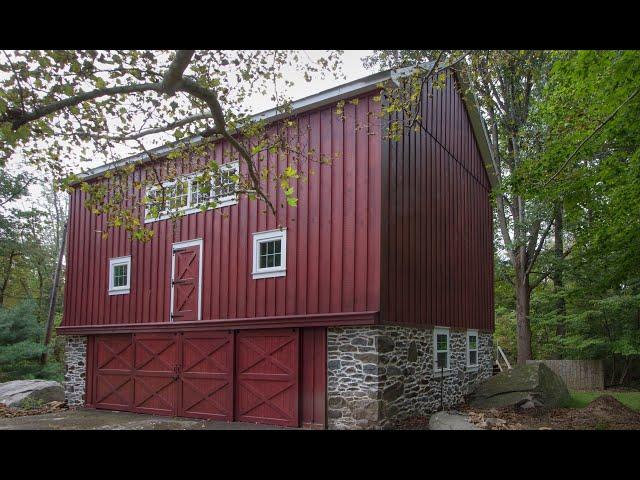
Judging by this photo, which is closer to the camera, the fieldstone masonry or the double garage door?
the fieldstone masonry

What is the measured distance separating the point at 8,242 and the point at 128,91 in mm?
18936

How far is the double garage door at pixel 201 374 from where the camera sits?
11008mm

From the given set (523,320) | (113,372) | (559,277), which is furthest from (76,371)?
(559,277)

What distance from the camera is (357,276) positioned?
10.2 meters

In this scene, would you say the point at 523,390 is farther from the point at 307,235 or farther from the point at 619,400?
the point at 307,235

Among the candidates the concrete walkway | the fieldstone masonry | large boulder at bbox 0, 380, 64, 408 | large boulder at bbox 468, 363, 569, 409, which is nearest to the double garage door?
the concrete walkway

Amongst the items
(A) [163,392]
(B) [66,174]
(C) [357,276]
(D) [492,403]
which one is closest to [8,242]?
(A) [163,392]

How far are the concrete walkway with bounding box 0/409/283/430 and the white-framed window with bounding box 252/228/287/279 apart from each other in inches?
120

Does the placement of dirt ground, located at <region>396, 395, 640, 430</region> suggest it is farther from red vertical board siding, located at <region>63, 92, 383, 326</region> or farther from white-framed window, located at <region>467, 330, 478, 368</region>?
red vertical board siding, located at <region>63, 92, 383, 326</region>

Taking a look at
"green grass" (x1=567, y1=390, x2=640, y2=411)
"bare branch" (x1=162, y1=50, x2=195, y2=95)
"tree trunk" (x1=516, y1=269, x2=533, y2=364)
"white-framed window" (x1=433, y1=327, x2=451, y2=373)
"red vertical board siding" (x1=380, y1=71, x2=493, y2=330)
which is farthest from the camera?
"tree trunk" (x1=516, y1=269, x2=533, y2=364)

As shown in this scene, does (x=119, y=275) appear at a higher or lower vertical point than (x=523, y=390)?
higher

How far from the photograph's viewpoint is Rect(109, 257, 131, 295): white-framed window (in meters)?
14.5

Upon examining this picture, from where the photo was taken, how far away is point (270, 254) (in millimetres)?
11680

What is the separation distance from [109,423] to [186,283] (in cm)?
344
